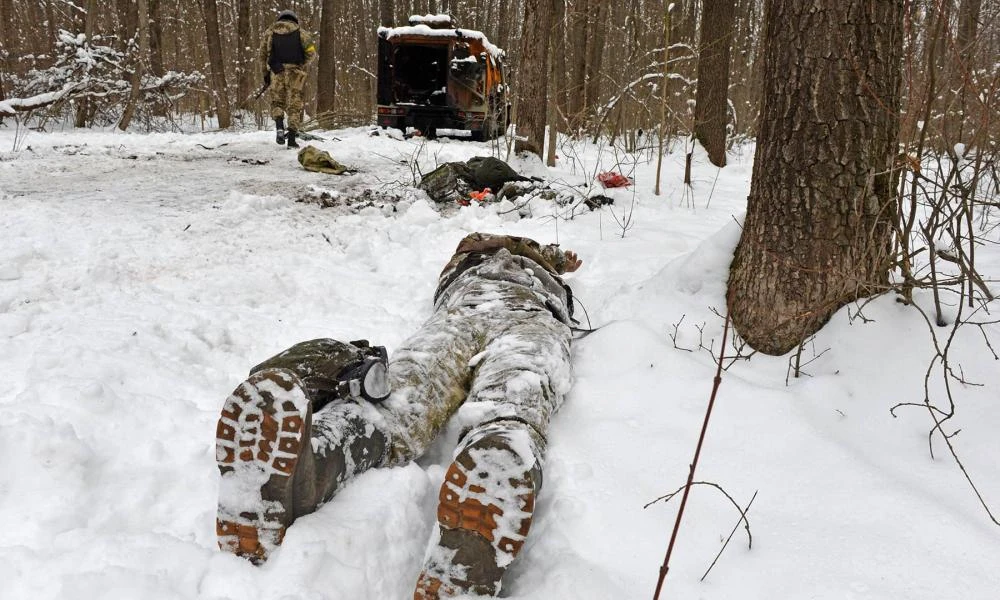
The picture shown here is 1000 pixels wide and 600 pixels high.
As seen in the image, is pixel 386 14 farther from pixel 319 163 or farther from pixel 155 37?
pixel 319 163

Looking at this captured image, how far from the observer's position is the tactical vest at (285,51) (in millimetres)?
8102

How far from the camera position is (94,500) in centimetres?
160

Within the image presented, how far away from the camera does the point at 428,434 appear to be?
6.29 ft

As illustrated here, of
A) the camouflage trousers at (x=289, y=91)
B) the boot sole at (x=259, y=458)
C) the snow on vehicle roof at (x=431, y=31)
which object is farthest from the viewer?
the snow on vehicle roof at (x=431, y=31)

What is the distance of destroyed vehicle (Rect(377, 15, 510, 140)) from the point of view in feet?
32.1

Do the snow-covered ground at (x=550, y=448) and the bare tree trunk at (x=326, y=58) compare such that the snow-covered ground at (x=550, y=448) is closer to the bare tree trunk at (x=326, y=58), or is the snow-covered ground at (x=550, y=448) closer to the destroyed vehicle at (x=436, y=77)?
the destroyed vehicle at (x=436, y=77)

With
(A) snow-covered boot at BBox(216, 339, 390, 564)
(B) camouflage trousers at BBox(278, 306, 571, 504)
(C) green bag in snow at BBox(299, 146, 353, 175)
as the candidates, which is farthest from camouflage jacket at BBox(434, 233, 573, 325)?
(C) green bag in snow at BBox(299, 146, 353, 175)

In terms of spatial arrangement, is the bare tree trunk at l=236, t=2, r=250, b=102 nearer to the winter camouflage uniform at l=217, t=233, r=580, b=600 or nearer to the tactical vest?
the tactical vest

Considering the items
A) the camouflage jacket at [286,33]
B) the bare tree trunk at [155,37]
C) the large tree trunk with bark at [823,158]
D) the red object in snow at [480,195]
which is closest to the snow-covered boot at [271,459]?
the large tree trunk with bark at [823,158]

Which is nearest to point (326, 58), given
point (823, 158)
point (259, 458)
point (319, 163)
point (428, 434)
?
point (319, 163)

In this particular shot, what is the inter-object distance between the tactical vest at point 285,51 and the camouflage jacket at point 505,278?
6.32 metres

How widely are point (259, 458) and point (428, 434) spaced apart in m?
0.61

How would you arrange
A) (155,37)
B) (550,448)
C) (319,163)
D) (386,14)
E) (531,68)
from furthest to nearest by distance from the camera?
(155,37) < (386,14) < (531,68) < (319,163) < (550,448)

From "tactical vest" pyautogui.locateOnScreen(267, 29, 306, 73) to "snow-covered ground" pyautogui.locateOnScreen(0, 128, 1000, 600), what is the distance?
5119 mm
